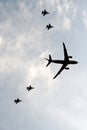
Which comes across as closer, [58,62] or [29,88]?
[58,62]

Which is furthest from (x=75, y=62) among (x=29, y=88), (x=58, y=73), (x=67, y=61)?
(x=29, y=88)

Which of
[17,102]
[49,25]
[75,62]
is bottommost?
[17,102]

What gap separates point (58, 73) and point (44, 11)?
104 feet

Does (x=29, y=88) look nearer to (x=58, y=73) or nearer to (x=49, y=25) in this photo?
(x=58, y=73)

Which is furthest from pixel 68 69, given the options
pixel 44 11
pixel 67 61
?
pixel 44 11

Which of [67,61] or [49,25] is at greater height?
[49,25]

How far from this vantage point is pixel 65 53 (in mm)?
157125

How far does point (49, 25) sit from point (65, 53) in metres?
16.9

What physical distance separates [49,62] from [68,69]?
9.76m

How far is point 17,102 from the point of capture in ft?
562

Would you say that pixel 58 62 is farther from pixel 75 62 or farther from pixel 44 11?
pixel 44 11

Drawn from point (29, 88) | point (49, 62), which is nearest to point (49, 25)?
point (49, 62)

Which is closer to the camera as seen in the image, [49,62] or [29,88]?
[49,62]

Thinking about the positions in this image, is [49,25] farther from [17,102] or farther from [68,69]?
[17,102]
